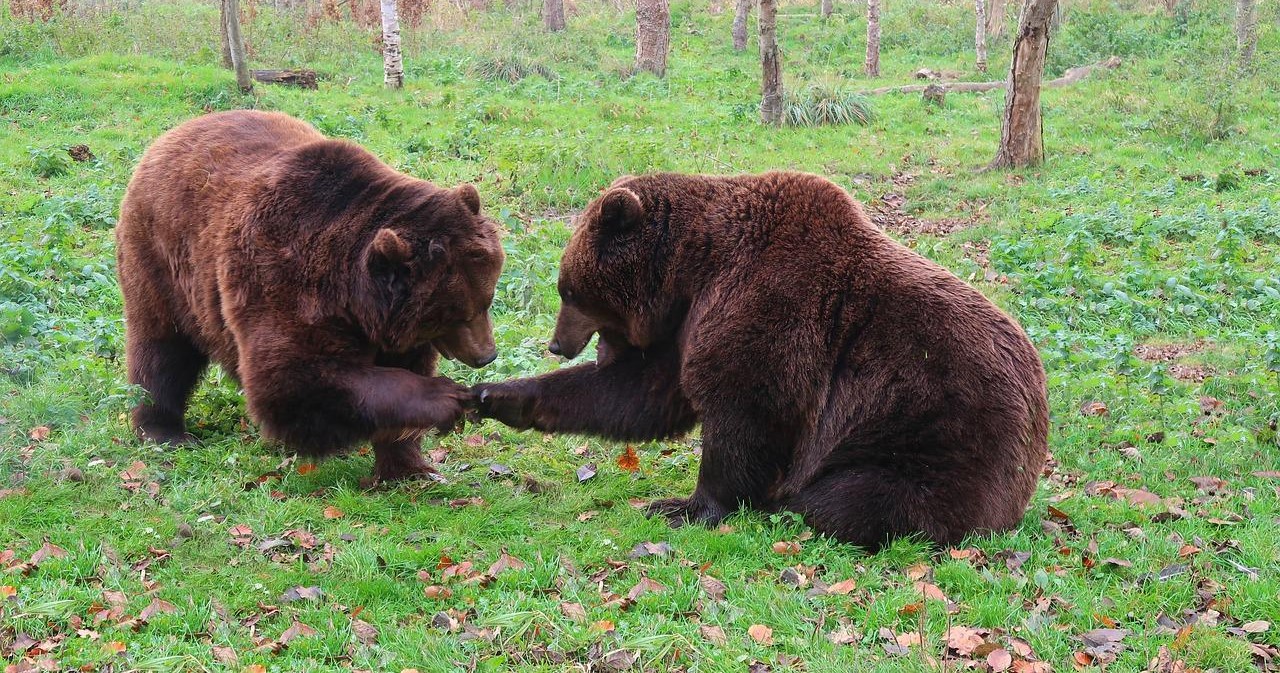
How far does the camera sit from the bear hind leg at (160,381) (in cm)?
693

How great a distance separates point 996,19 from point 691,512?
26010 mm

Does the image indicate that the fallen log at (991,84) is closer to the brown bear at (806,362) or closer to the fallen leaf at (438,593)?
the brown bear at (806,362)

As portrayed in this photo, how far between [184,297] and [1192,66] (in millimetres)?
21036

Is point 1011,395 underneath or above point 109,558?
above

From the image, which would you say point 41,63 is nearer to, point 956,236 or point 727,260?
point 956,236

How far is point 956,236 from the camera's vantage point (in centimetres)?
1261

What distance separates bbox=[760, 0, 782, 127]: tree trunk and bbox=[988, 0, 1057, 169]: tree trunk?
3.91 metres

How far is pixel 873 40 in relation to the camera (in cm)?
2500

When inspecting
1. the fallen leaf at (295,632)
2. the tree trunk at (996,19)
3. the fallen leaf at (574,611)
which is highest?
the tree trunk at (996,19)

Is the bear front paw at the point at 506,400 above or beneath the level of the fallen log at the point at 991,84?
beneath

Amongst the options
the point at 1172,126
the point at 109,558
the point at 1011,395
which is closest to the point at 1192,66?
the point at 1172,126

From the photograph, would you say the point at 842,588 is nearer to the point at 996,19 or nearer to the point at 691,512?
the point at 691,512

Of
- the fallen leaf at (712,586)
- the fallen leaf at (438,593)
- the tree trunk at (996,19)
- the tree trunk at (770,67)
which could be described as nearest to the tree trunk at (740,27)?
the tree trunk at (996,19)

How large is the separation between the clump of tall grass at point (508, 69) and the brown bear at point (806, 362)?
16.1m
